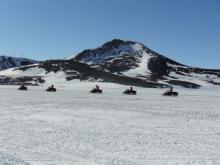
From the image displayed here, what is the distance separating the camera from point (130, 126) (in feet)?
72.3

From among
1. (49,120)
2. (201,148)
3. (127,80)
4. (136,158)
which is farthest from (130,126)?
(127,80)

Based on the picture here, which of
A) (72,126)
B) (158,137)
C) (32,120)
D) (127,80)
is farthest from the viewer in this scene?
(127,80)

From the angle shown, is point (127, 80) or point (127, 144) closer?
point (127, 144)

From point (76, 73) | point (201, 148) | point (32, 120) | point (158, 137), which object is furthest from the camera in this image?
point (76, 73)

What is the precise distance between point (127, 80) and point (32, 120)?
148766mm

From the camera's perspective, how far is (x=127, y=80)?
172500mm

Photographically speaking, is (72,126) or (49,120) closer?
(72,126)

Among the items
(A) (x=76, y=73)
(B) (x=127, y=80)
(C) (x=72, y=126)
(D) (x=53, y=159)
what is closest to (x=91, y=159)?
(D) (x=53, y=159)

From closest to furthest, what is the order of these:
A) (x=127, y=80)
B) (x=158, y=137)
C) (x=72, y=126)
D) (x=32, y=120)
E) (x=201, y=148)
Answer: (x=201, y=148) < (x=158, y=137) < (x=72, y=126) < (x=32, y=120) < (x=127, y=80)

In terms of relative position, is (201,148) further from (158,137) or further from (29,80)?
(29,80)

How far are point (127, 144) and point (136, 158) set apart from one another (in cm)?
259

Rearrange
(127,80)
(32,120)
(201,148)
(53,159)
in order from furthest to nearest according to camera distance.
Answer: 1. (127,80)
2. (32,120)
3. (201,148)
4. (53,159)

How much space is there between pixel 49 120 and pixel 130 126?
16.5 ft

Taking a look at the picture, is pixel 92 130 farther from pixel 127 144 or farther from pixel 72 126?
pixel 127 144
